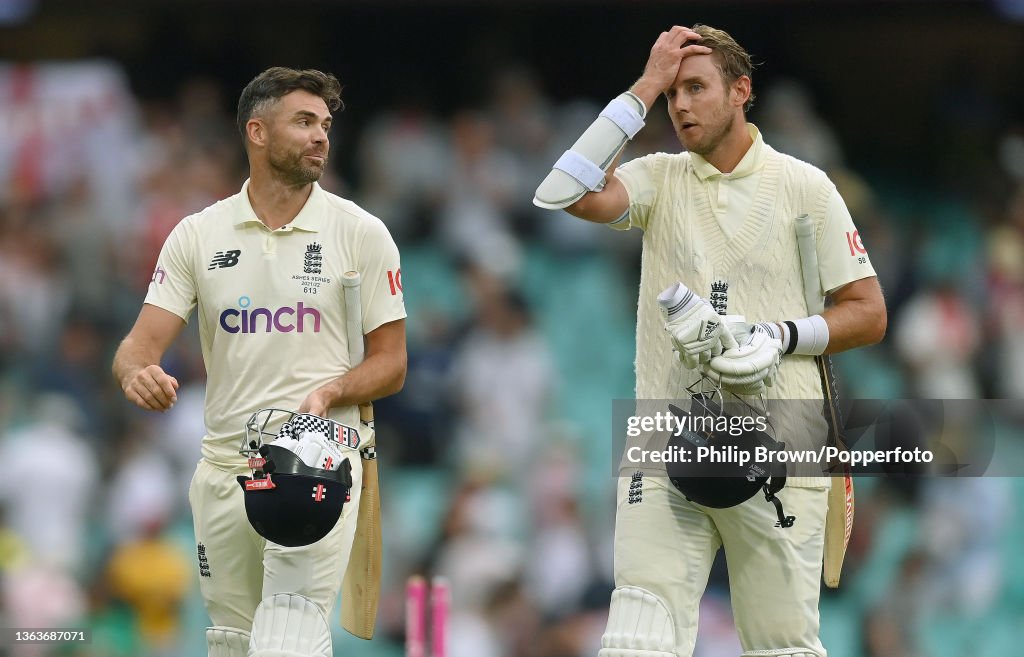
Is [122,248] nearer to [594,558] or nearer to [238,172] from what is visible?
[238,172]

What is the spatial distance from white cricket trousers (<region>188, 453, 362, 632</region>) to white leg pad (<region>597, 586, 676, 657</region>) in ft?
3.29

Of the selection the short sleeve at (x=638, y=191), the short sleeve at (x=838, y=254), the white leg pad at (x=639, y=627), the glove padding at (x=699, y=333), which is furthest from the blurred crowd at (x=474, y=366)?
the short sleeve at (x=838, y=254)

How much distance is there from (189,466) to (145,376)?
687 centimetres

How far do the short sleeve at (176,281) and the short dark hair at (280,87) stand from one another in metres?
0.48

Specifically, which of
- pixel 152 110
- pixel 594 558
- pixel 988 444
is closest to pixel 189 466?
pixel 594 558

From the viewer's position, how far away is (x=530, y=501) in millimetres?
12547

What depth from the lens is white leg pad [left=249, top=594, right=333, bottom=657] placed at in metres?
5.98

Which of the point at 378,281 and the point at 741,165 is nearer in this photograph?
the point at 741,165

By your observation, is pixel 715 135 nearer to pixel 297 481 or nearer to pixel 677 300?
pixel 677 300

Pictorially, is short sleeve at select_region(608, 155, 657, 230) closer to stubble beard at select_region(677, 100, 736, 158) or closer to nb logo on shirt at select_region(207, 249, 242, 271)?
stubble beard at select_region(677, 100, 736, 158)

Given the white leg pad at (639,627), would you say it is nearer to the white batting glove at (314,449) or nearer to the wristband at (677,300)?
the wristband at (677,300)

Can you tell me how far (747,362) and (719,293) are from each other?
1.38 ft

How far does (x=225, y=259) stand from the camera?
633 cm

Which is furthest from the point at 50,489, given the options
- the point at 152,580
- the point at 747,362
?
the point at 747,362
